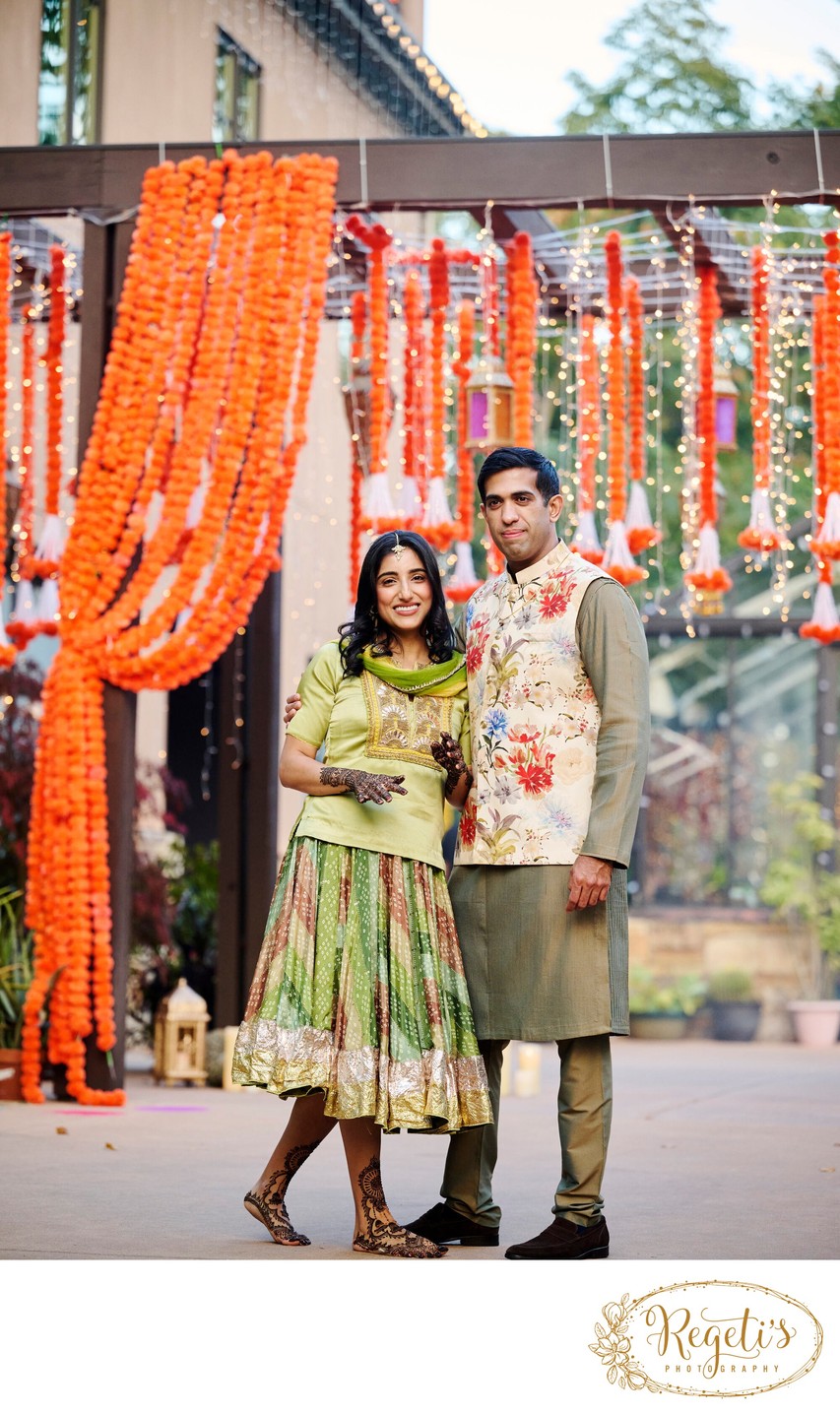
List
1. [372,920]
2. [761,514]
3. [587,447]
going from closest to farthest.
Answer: [372,920] < [761,514] < [587,447]

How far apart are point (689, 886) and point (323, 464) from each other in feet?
12.9

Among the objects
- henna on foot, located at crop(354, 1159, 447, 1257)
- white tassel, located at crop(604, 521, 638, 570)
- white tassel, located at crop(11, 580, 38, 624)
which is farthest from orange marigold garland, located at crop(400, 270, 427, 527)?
henna on foot, located at crop(354, 1159, 447, 1257)

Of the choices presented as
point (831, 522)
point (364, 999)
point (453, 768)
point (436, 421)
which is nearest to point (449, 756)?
point (453, 768)

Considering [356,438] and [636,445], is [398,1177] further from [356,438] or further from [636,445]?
[356,438]

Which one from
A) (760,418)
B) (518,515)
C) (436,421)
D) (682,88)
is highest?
(682,88)

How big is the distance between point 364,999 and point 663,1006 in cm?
897

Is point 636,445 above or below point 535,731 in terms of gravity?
above

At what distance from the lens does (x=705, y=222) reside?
750cm

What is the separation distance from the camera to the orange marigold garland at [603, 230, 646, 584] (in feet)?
24.6

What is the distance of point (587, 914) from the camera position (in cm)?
361

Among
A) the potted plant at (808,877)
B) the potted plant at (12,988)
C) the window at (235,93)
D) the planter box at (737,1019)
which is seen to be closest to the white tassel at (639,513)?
the window at (235,93)

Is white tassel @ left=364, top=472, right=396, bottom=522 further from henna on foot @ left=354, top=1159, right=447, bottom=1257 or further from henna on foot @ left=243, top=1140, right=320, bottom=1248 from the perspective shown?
henna on foot @ left=354, top=1159, right=447, bottom=1257

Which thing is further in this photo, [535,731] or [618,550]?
[618,550]
